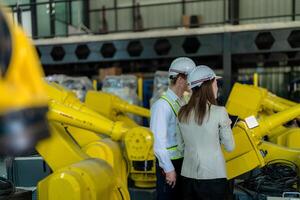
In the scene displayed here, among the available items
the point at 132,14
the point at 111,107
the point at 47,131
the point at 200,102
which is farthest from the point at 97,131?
the point at 132,14

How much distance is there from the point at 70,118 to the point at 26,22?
7683mm

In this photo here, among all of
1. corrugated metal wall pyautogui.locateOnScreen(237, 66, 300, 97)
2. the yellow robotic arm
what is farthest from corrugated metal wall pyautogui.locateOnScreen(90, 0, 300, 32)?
the yellow robotic arm

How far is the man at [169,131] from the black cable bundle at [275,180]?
960 mm

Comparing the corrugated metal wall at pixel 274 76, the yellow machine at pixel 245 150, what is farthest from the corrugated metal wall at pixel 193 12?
the yellow machine at pixel 245 150

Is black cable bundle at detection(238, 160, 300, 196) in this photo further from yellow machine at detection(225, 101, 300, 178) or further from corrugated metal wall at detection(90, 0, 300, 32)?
corrugated metal wall at detection(90, 0, 300, 32)

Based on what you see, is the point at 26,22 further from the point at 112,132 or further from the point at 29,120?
the point at 29,120

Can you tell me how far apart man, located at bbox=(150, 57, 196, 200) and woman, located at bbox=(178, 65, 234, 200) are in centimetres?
Answer: 21

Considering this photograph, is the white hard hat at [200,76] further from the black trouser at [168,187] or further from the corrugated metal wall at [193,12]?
the corrugated metal wall at [193,12]

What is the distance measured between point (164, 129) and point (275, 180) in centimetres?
144

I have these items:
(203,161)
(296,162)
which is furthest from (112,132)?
(296,162)

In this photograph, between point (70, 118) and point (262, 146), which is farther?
point (262, 146)

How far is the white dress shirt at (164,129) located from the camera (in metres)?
3.37

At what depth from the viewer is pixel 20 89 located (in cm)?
106

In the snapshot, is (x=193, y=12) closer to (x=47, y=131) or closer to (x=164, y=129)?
(x=164, y=129)
